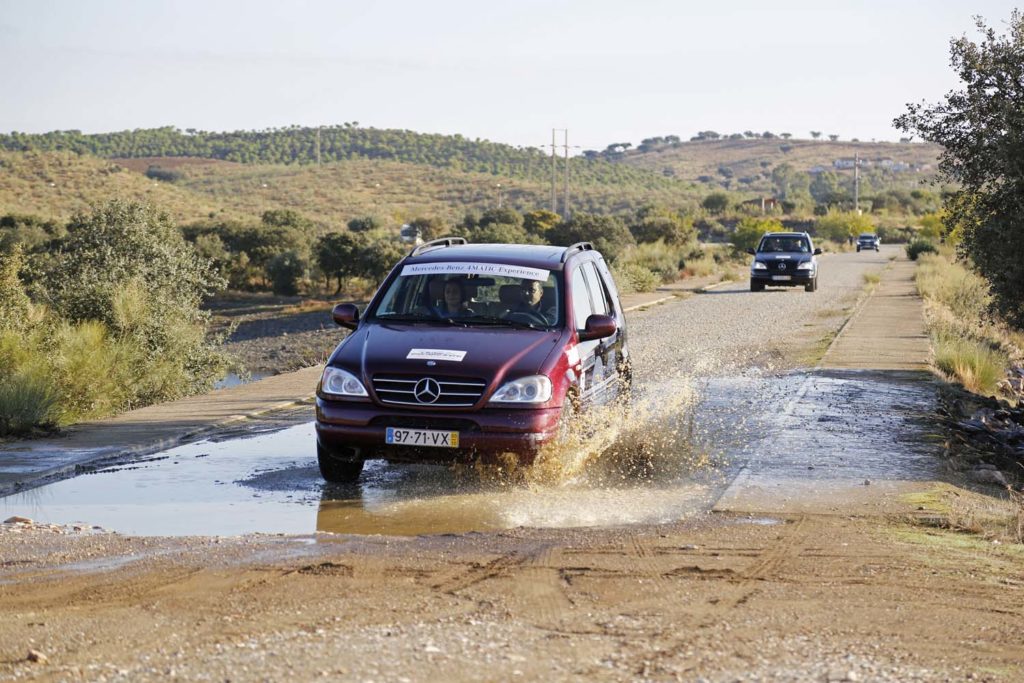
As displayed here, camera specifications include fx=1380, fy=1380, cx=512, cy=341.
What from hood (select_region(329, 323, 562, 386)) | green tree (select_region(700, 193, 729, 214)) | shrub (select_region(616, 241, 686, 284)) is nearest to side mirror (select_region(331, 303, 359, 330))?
hood (select_region(329, 323, 562, 386))

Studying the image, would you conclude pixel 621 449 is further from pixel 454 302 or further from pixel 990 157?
pixel 990 157

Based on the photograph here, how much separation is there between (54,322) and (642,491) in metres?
10.9

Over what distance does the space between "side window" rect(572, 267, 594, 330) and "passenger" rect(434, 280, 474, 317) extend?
2.77 ft

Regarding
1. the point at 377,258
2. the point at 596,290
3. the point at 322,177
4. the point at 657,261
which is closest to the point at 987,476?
the point at 596,290

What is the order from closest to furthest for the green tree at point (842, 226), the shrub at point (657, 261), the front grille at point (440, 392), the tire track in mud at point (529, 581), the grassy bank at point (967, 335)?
the tire track in mud at point (529, 581), the front grille at point (440, 392), the grassy bank at point (967, 335), the shrub at point (657, 261), the green tree at point (842, 226)

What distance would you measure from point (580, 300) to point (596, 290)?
85 centimetres

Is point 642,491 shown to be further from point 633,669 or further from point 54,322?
point 54,322

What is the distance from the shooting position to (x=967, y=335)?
2364cm

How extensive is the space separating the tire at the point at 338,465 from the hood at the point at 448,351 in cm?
59

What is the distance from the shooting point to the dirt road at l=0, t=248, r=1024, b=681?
5352 millimetres

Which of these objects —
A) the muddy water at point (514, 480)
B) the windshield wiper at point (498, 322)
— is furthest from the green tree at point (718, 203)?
the windshield wiper at point (498, 322)

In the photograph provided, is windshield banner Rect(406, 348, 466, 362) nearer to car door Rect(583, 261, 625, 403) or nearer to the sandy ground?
car door Rect(583, 261, 625, 403)

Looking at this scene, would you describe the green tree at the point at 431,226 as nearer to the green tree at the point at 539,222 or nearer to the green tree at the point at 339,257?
the green tree at the point at 539,222

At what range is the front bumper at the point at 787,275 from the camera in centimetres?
3894
